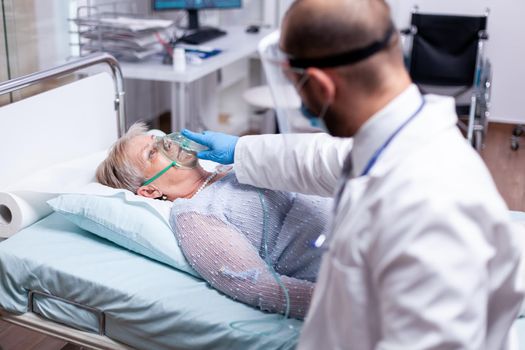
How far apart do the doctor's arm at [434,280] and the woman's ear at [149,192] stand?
1.10 metres

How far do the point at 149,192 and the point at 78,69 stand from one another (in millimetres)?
551

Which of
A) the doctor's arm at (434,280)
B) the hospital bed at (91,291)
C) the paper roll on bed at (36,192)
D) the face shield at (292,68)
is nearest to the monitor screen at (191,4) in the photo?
the hospital bed at (91,291)

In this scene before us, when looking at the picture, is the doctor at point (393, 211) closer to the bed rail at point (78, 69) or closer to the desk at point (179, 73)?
the bed rail at point (78, 69)

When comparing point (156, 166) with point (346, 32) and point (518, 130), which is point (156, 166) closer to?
point (346, 32)

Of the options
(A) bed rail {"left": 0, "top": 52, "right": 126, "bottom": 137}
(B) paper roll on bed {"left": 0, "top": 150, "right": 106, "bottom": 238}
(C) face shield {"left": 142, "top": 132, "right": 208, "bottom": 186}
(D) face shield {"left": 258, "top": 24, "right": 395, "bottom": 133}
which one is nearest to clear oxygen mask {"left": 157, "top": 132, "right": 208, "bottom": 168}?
(C) face shield {"left": 142, "top": 132, "right": 208, "bottom": 186}

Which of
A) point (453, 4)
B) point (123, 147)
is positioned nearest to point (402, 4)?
point (453, 4)

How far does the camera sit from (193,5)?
361cm

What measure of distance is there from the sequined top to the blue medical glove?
0.07 metres

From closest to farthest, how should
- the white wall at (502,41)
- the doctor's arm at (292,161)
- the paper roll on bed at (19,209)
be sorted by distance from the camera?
the doctor's arm at (292,161)
the paper roll on bed at (19,209)
the white wall at (502,41)

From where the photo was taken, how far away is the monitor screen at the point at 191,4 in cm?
350

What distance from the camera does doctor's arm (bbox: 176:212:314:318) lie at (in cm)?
151

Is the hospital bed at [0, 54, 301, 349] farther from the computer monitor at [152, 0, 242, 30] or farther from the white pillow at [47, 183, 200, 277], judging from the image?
the computer monitor at [152, 0, 242, 30]

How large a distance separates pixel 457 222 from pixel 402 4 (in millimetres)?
4028

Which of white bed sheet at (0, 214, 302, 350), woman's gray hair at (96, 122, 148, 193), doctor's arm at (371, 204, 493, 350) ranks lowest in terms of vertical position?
white bed sheet at (0, 214, 302, 350)
